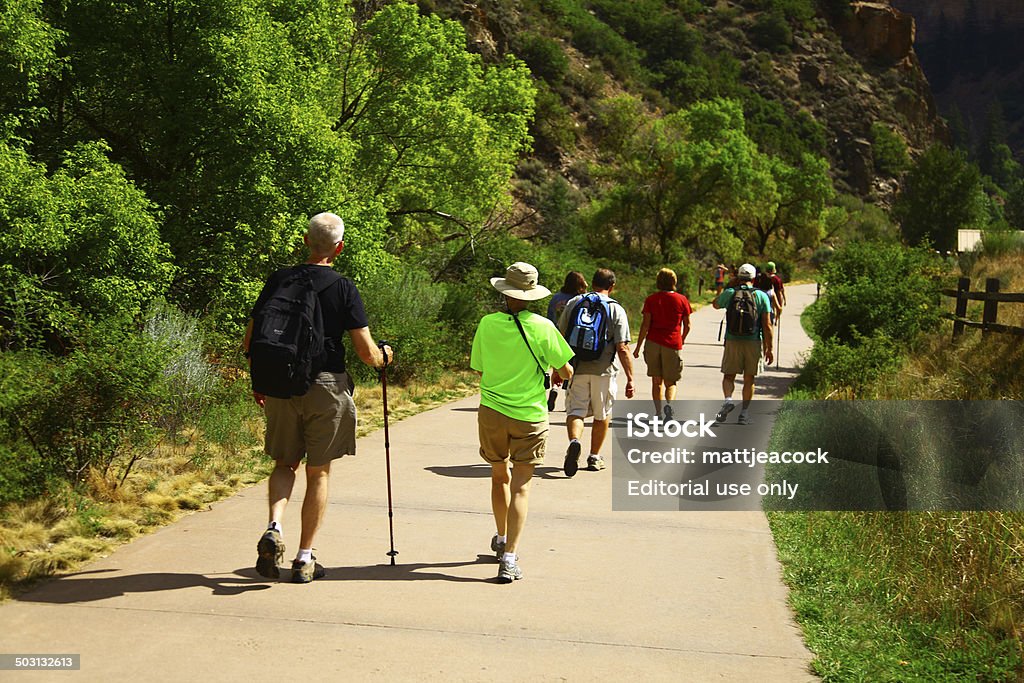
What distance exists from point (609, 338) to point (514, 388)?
3.30m

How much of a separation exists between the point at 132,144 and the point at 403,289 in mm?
4351

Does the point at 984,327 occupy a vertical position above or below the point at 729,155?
below

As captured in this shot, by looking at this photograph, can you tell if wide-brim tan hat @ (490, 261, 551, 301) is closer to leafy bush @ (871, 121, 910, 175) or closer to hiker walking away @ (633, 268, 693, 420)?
hiker walking away @ (633, 268, 693, 420)

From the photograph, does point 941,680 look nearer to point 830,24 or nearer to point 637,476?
point 637,476

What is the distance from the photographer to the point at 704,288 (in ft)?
193

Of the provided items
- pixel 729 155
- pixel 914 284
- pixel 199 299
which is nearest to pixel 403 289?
pixel 199 299

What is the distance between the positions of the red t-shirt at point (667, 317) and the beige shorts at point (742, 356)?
89cm

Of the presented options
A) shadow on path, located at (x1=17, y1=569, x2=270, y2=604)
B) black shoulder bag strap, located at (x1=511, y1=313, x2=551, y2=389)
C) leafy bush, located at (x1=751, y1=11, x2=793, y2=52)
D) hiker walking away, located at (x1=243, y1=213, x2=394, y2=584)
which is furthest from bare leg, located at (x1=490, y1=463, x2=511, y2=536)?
leafy bush, located at (x1=751, y1=11, x2=793, y2=52)

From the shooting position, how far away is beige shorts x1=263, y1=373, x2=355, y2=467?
631 centimetres

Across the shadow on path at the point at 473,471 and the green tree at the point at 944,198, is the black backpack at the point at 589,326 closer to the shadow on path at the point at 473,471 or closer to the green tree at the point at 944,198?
the shadow on path at the point at 473,471

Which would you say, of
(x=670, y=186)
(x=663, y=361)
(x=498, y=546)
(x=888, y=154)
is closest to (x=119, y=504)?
(x=498, y=546)

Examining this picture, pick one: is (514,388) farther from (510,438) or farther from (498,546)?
(498,546)

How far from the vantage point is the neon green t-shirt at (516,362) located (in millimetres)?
6801

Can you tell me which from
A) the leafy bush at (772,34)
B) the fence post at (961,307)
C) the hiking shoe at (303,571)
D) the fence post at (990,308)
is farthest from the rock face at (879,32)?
the hiking shoe at (303,571)
